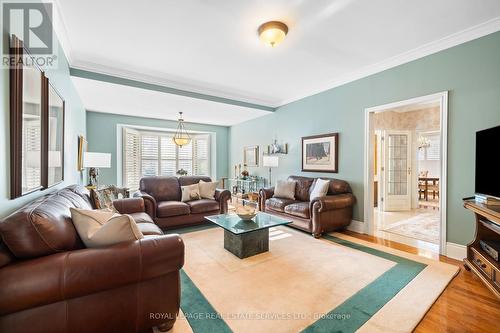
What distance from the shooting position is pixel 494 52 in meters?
2.53

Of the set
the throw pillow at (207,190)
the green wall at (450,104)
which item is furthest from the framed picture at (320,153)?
the throw pillow at (207,190)

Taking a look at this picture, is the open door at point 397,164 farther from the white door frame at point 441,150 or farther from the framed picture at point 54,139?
the framed picture at point 54,139

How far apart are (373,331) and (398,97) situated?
3.20 meters

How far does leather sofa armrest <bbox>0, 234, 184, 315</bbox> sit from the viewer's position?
112 cm

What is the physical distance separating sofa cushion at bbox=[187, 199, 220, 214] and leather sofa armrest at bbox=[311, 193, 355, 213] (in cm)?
197

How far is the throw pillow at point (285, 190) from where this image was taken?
4530 millimetres

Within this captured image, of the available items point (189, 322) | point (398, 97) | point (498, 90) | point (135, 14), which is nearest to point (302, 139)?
point (398, 97)

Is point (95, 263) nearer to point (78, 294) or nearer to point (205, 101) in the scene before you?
point (78, 294)

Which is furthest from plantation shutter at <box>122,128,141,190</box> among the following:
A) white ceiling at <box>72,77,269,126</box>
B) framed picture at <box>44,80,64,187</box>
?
framed picture at <box>44,80,64,187</box>

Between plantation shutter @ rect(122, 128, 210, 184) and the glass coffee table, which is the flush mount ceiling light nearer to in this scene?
the glass coffee table

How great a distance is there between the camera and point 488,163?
225 cm

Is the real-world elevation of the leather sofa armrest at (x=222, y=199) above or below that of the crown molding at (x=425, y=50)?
below

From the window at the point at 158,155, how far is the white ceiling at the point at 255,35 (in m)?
2.99

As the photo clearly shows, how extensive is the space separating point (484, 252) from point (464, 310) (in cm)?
80
